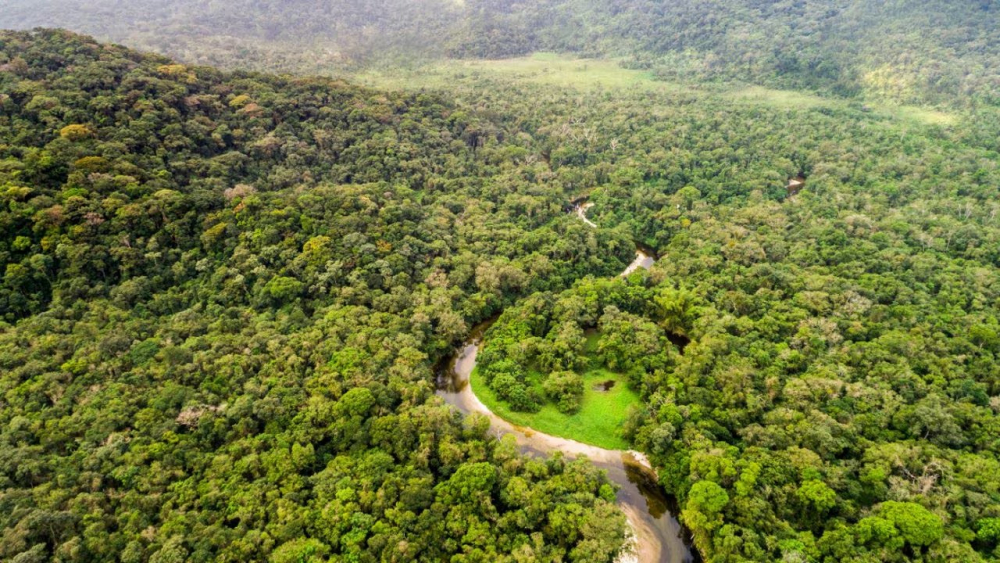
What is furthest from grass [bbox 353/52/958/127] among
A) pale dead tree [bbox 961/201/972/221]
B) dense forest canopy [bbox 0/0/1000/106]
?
pale dead tree [bbox 961/201/972/221]

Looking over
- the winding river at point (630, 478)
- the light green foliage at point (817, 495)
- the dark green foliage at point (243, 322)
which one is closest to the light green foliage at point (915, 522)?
the light green foliage at point (817, 495)

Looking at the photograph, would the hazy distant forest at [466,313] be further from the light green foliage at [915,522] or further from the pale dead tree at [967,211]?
the pale dead tree at [967,211]

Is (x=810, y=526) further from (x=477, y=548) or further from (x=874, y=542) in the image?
(x=477, y=548)

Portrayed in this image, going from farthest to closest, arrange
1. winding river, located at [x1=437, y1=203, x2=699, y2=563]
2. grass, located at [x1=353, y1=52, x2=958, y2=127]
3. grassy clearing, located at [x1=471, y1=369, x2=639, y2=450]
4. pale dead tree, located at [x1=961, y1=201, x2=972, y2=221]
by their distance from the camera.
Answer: grass, located at [x1=353, y1=52, x2=958, y2=127], pale dead tree, located at [x1=961, y1=201, x2=972, y2=221], grassy clearing, located at [x1=471, y1=369, x2=639, y2=450], winding river, located at [x1=437, y1=203, x2=699, y2=563]

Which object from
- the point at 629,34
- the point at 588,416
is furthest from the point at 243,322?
the point at 629,34

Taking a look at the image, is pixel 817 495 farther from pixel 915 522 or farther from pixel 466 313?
pixel 466 313

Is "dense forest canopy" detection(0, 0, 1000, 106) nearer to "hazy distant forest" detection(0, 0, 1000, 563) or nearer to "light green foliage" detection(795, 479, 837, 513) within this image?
"hazy distant forest" detection(0, 0, 1000, 563)
